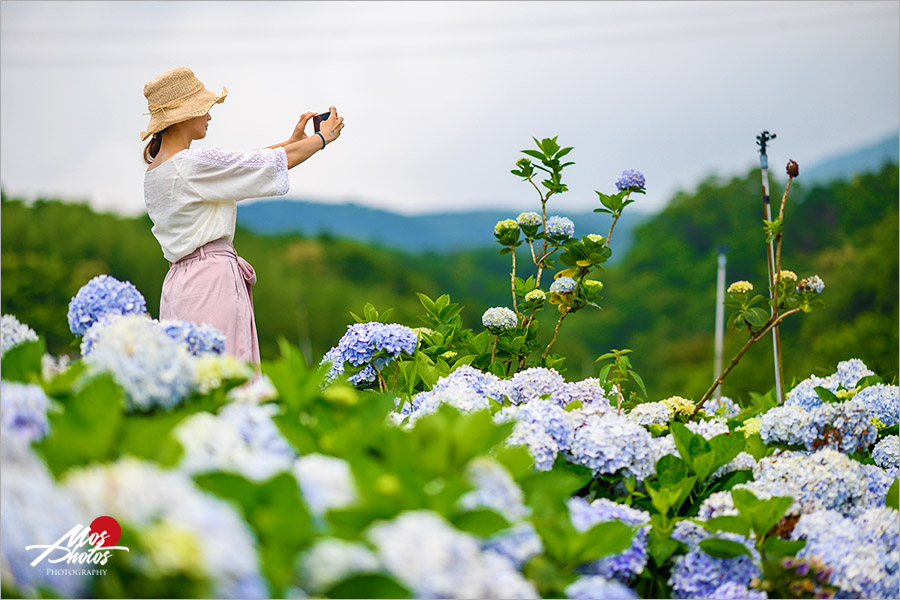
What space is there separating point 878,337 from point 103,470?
29.7 meters

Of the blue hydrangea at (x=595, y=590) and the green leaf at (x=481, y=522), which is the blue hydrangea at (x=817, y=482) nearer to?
the blue hydrangea at (x=595, y=590)

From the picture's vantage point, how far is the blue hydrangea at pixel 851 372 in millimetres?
2996

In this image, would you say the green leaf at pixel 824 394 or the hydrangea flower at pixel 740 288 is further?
the hydrangea flower at pixel 740 288

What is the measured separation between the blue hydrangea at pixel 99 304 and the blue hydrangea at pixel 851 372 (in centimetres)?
238

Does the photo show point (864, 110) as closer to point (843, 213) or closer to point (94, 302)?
point (843, 213)

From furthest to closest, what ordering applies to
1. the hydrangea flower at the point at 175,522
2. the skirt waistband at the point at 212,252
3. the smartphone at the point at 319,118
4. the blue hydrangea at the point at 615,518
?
the smartphone at the point at 319,118 < the skirt waistband at the point at 212,252 < the blue hydrangea at the point at 615,518 < the hydrangea flower at the point at 175,522

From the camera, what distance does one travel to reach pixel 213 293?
273 centimetres

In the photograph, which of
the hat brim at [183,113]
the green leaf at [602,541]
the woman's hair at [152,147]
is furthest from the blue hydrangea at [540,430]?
the woman's hair at [152,147]

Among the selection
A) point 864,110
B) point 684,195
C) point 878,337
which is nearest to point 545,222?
point 878,337

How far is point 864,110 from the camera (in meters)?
42.5

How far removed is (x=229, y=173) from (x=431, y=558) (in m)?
1.85

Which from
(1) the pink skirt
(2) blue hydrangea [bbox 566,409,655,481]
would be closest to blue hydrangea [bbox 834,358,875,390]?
(2) blue hydrangea [bbox 566,409,655,481]

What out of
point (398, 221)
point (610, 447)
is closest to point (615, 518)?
point (610, 447)

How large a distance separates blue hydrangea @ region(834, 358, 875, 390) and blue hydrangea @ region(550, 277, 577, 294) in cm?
99
